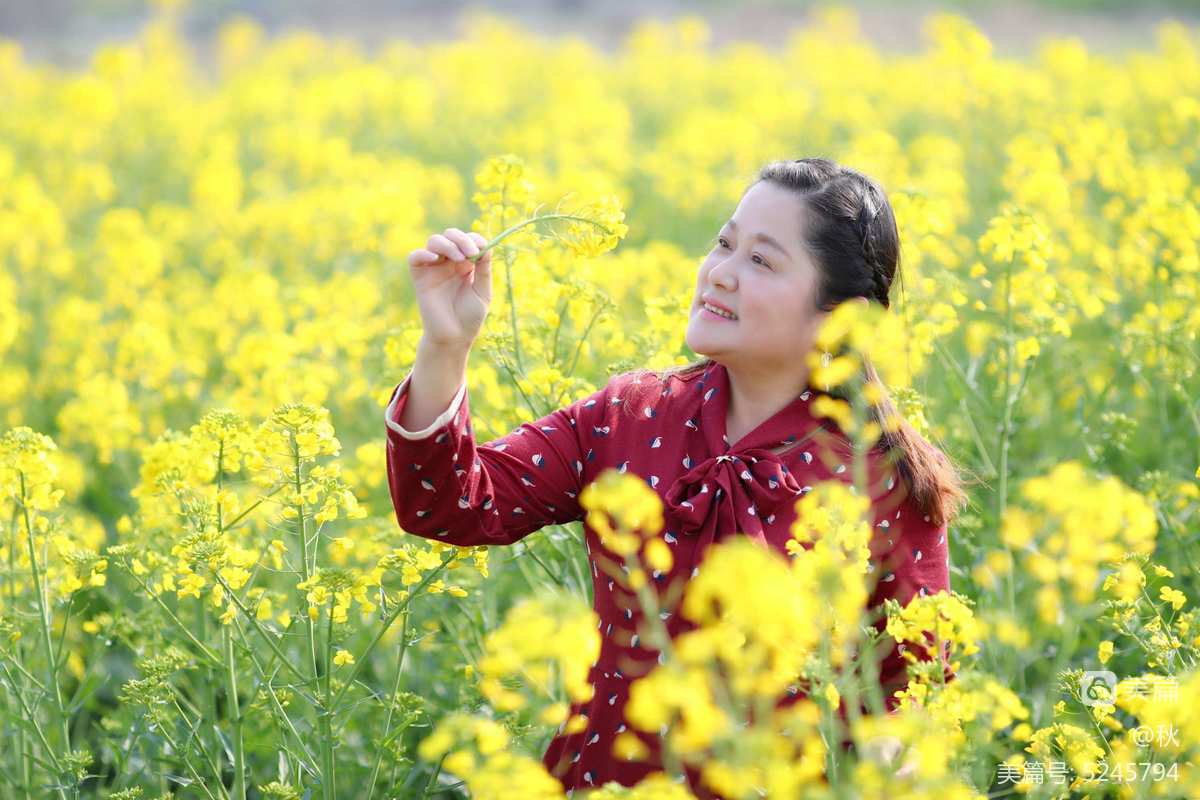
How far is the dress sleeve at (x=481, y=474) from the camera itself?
6.85 feet

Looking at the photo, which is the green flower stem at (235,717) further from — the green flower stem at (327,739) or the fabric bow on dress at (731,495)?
the fabric bow on dress at (731,495)

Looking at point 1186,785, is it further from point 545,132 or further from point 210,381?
point 545,132

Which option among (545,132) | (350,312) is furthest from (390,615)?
(545,132)

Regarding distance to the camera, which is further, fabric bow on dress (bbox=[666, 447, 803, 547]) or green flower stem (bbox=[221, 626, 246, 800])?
green flower stem (bbox=[221, 626, 246, 800])

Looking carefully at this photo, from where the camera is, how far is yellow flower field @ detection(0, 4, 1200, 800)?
147 centimetres

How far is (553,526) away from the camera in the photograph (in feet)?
8.60

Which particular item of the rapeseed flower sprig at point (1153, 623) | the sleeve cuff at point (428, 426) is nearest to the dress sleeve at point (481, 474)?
the sleeve cuff at point (428, 426)

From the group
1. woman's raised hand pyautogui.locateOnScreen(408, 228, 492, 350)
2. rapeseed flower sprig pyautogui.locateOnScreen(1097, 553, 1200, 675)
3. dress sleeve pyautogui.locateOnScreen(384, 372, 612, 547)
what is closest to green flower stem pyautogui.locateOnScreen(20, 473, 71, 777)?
dress sleeve pyautogui.locateOnScreen(384, 372, 612, 547)

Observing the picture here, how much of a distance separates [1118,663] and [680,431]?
135 cm

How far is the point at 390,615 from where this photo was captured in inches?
85.9

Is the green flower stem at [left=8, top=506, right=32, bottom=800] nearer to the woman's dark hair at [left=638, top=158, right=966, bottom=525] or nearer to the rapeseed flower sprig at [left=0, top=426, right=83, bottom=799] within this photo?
the rapeseed flower sprig at [left=0, top=426, right=83, bottom=799]

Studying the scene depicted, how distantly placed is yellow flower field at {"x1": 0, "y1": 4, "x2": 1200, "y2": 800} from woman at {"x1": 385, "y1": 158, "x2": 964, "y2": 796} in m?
0.09

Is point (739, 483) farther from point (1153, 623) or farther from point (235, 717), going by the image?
point (235, 717)

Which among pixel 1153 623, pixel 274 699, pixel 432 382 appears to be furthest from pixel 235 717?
pixel 1153 623
